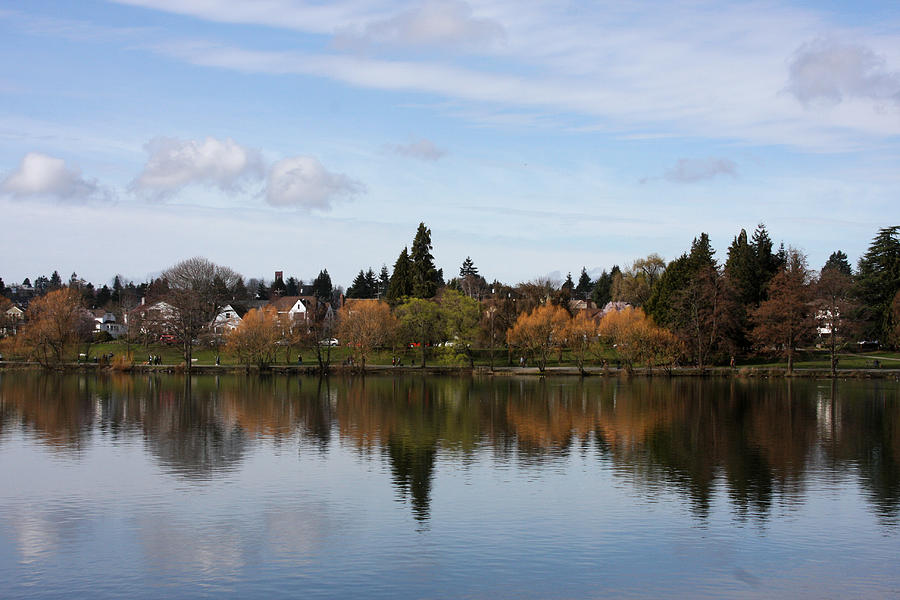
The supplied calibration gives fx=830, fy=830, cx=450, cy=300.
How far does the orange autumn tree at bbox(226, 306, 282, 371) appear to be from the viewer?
78562mm

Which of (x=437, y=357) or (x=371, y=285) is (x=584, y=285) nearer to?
(x=371, y=285)

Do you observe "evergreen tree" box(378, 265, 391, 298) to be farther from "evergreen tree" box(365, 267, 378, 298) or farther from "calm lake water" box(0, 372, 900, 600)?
"calm lake water" box(0, 372, 900, 600)

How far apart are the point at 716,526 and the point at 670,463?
8678 mm

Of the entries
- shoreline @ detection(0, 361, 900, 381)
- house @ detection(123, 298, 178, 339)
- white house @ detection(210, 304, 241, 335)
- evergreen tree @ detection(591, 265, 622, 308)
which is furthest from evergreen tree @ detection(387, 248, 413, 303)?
evergreen tree @ detection(591, 265, 622, 308)

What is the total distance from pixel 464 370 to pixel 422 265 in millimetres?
16442

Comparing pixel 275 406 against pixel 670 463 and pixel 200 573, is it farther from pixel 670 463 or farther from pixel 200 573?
pixel 200 573

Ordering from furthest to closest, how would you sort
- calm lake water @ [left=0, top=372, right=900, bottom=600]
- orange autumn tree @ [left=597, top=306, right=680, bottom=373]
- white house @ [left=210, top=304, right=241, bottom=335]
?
white house @ [left=210, top=304, right=241, bottom=335]
orange autumn tree @ [left=597, top=306, right=680, bottom=373]
calm lake water @ [left=0, top=372, right=900, bottom=600]

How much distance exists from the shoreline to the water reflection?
314 inches

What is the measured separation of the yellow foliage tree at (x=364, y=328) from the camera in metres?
79.8

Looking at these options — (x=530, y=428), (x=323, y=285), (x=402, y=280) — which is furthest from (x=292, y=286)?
(x=530, y=428)

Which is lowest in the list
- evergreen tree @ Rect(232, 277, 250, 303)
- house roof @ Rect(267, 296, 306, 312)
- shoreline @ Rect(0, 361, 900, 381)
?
shoreline @ Rect(0, 361, 900, 381)

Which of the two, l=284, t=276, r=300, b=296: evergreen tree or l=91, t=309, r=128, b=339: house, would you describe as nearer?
l=91, t=309, r=128, b=339: house

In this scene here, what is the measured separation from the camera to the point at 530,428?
3738 centimetres

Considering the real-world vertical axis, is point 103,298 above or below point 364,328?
above
